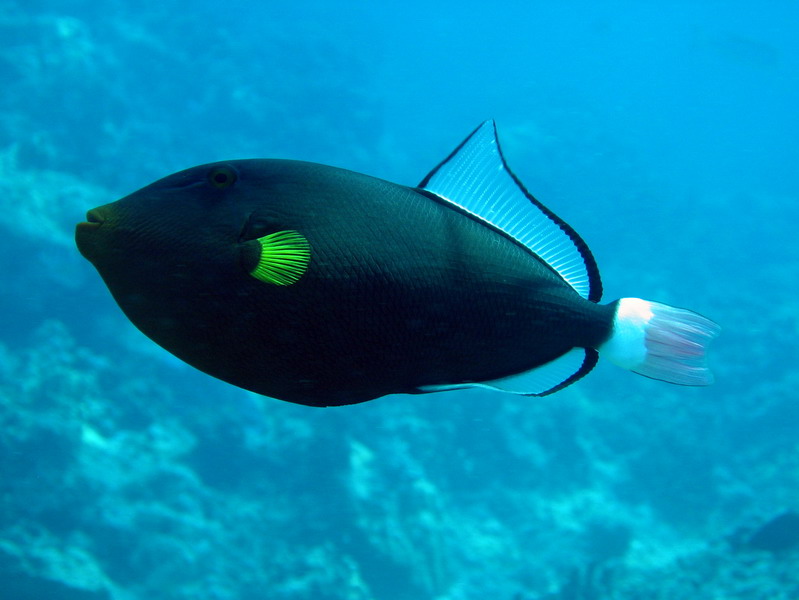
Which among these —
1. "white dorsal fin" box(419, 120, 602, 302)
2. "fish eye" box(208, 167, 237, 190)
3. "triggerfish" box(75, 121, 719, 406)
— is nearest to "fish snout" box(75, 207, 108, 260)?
"triggerfish" box(75, 121, 719, 406)

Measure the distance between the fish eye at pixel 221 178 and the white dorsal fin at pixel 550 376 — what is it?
0.65 meters

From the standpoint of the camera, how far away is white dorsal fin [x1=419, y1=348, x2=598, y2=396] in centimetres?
110

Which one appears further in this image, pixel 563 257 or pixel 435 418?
pixel 435 418

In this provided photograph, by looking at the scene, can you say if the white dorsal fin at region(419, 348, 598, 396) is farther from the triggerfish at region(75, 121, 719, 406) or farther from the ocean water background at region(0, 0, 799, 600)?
the ocean water background at region(0, 0, 799, 600)

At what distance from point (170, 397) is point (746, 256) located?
32332 mm

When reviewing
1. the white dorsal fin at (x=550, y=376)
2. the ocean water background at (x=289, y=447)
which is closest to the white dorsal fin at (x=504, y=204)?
the white dorsal fin at (x=550, y=376)

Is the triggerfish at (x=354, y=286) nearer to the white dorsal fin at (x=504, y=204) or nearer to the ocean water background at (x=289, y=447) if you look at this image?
the white dorsal fin at (x=504, y=204)

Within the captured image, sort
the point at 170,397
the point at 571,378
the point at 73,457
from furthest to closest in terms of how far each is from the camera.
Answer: the point at 170,397 < the point at 73,457 < the point at 571,378

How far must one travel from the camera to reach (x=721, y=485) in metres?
16.3

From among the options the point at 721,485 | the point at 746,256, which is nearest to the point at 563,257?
the point at 721,485

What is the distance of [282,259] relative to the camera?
2.77ft

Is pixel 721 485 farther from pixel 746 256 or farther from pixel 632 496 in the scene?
pixel 746 256

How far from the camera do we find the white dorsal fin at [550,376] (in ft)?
3.62

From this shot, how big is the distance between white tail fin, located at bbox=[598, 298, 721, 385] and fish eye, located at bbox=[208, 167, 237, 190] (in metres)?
0.89
